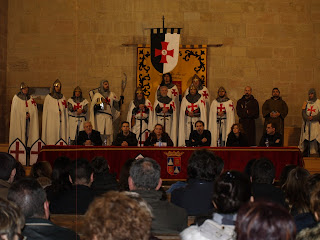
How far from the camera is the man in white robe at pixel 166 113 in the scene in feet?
44.9

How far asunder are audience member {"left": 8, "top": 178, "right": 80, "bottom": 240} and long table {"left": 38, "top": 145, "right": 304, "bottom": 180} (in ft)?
23.5

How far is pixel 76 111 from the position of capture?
551 inches

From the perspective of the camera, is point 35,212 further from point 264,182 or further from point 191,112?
point 191,112

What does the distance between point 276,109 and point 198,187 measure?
952 cm

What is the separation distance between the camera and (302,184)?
430 centimetres

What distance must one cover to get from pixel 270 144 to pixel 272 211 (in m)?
9.90

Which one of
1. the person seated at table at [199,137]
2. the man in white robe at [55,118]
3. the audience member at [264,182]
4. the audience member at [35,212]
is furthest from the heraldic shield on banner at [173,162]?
the audience member at [35,212]

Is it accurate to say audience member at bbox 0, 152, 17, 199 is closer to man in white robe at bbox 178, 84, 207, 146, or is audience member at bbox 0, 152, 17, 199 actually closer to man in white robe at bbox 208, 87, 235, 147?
man in white robe at bbox 178, 84, 207, 146

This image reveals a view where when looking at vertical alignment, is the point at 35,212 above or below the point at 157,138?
below

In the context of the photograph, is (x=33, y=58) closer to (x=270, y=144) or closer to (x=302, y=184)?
(x=270, y=144)

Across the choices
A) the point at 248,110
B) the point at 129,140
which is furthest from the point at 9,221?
the point at 248,110

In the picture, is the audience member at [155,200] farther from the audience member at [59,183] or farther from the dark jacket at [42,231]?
the audience member at [59,183]

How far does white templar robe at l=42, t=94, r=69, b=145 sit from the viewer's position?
45.9ft

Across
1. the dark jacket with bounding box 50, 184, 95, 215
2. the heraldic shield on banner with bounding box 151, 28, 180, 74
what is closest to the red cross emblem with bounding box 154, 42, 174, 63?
the heraldic shield on banner with bounding box 151, 28, 180, 74
